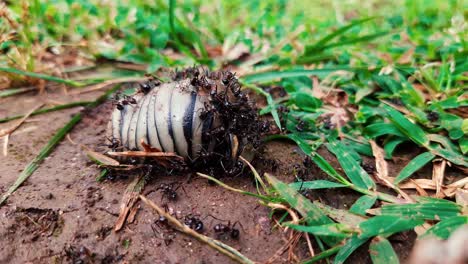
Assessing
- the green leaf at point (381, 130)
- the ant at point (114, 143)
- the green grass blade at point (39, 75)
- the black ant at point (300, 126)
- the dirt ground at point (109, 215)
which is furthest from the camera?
the green grass blade at point (39, 75)

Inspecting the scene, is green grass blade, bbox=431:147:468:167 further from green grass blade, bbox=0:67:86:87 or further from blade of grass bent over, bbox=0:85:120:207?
green grass blade, bbox=0:67:86:87

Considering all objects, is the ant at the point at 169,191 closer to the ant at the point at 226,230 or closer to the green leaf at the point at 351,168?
the ant at the point at 226,230

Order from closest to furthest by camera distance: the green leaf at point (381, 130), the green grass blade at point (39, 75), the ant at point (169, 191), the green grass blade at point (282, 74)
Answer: the ant at point (169, 191) < the green leaf at point (381, 130) < the green grass blade at point (39, 75) < the green grass blade at point (282, 74)

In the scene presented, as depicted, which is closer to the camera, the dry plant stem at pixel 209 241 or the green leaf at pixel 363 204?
the dry plant stem at pixel 209 241

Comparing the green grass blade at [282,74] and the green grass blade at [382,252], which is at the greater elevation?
the green grass blade at [282,74]

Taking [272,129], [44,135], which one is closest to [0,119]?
[44,135]

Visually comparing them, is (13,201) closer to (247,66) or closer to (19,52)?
(19,52)

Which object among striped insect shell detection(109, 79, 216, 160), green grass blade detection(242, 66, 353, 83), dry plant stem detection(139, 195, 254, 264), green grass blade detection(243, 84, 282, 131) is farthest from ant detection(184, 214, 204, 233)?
green grass blade detection(242, 66, 353, 83)

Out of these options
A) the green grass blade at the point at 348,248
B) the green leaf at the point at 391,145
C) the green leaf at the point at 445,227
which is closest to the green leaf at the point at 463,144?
the green leaf at the point at 391,145
